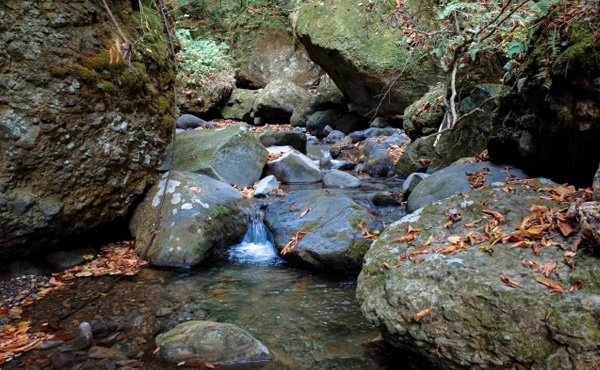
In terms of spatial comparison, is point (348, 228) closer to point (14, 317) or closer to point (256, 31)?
point (14, 317)

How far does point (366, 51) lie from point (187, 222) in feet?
23.1

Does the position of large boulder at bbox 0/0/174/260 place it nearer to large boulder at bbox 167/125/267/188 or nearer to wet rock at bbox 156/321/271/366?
large boulder at bbox 167/125/267/188

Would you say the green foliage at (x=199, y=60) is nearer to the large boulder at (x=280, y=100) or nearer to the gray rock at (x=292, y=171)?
the large boulder at (x=280, y=100)

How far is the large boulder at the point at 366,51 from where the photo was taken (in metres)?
10.0

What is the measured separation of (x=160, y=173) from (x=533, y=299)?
5.17 meters

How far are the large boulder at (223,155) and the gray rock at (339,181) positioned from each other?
52.2 inches

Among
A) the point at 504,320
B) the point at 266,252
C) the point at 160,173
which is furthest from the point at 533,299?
the point at 160,173

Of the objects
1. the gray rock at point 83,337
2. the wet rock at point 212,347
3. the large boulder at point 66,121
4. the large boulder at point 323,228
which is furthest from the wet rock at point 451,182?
the gray rock at point 83,337

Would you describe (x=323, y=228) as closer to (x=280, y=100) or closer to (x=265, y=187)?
(x=265, y=187)

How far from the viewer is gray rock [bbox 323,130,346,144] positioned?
12.0m

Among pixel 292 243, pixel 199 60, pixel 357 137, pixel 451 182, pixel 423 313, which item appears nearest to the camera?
pixel 423 313

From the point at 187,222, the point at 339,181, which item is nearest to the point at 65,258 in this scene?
the point at 187,222

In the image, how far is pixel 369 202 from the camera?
6410 mm

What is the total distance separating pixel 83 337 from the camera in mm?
3086
